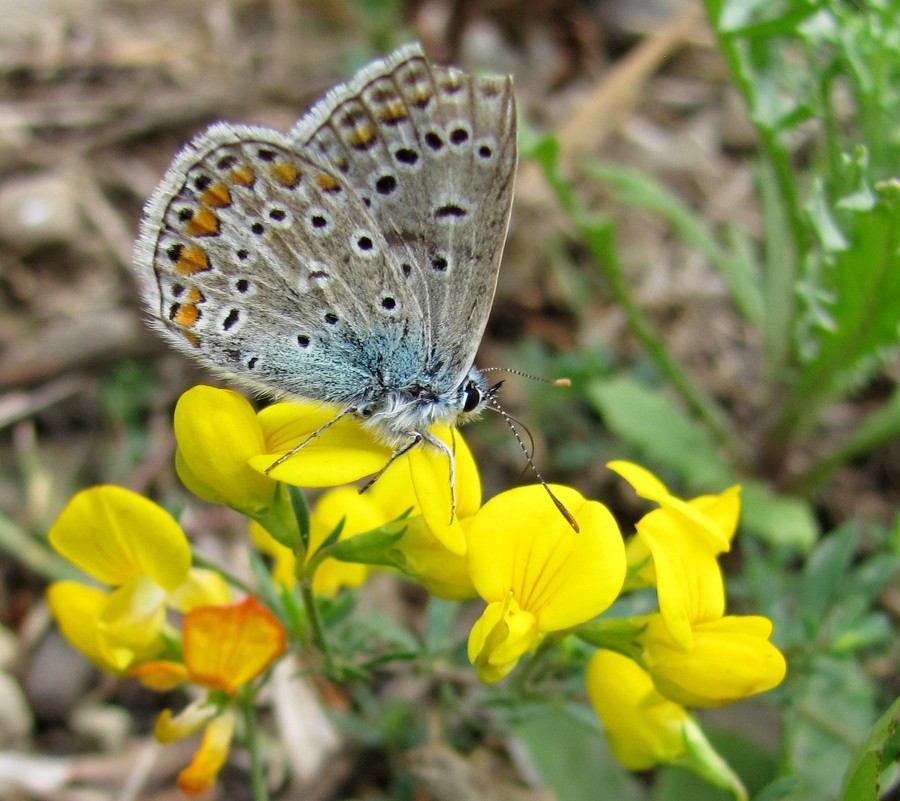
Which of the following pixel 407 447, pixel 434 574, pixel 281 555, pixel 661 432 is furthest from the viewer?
pixel 661 432

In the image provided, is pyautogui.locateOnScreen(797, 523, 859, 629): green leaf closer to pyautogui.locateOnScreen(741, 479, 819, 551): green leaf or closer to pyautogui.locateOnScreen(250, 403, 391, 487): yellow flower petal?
pyautogui.locateOnScreen(741, 479, 819, 551): green leaf

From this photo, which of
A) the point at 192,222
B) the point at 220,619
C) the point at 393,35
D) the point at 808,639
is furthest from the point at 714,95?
the point at 220,619

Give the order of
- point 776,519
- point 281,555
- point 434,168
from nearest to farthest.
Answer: point 434,168 < point 281,555 < point 776,519

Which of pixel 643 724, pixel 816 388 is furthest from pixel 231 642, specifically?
pixel 816 388

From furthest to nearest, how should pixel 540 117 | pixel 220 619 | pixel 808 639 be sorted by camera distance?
1. pixel 540 117
2. pixel 808 639
3. pixel 220 619

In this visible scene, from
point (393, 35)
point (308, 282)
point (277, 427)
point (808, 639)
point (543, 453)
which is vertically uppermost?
point (393, 35)

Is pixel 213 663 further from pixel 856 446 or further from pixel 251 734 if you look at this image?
pixel 856 446

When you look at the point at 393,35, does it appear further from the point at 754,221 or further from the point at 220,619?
the point at 220,619

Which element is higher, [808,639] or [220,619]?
[220,619]
